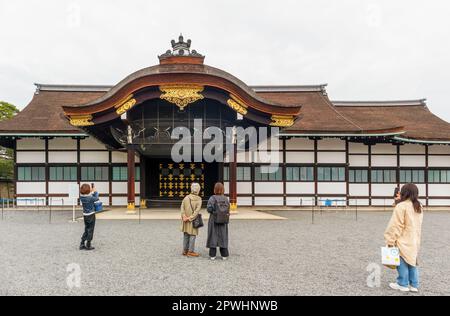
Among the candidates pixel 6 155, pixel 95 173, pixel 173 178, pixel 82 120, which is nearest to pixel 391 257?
pixel 82 120

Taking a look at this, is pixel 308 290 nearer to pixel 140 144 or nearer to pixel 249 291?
pixel 249 291

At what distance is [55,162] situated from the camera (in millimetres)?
19766

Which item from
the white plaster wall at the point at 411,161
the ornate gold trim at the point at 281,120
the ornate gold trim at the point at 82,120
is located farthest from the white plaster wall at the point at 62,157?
the white plaster wall at the point at 411,161

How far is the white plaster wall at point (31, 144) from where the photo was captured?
19.6 m

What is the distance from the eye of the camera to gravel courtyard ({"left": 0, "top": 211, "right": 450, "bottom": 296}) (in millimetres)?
5133

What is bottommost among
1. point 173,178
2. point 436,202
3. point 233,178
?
point 436,202

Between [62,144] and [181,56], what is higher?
[181,56]

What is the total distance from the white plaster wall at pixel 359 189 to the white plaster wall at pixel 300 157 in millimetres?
3024

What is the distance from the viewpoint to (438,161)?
2122 centimetres

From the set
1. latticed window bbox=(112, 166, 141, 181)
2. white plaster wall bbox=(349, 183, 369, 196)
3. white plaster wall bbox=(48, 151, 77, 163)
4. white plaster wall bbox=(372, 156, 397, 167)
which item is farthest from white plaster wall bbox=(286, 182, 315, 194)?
white plaster wall bbox=(48, 151, 77, 163)

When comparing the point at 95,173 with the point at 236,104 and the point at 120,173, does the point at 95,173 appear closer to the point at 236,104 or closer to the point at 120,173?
the point at 120,173

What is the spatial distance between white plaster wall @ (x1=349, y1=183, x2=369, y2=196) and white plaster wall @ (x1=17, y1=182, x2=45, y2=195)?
18.0 meters

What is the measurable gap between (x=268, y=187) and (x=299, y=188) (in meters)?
1.82
